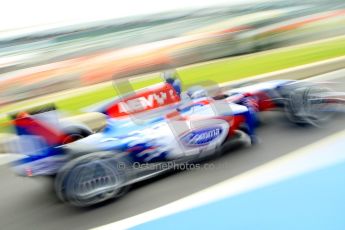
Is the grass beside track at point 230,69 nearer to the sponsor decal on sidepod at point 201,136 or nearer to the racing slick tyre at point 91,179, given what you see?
the sponsor decal on sidepod at point 201,136

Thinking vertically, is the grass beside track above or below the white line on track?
above

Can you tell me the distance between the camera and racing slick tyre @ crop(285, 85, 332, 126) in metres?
2.87

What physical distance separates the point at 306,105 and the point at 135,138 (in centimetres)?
154

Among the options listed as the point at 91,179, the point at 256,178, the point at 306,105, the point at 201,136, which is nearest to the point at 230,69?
the point at 306,105

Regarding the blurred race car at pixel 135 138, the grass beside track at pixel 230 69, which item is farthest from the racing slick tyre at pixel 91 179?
the grass beside track at pixel 230 69

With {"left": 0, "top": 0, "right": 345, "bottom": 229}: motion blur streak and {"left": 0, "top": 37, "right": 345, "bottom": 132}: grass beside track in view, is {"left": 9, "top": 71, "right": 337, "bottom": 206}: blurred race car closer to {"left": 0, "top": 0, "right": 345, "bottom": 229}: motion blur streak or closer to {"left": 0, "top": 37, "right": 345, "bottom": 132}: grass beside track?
{"left": 0, "top": 0, "right": 345, "bottom": 229}: motion blur streak

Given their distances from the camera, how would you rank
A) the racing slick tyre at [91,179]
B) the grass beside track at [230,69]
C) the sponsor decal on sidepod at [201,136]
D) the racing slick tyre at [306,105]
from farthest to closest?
the grass beside track at [230,69] → the racing slick tyre at [306,105] → the sponsor decal on sidepod at [201,136] → the racing slick tyre at [91,179]

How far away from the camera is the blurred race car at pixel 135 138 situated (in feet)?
6.58

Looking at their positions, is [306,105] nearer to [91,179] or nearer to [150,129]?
[150,129]

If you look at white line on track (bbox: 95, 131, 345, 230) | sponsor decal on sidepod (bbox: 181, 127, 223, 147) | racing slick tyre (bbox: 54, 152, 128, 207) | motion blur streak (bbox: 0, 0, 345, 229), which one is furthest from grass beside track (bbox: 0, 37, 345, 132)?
racing slick tyre (bbox: 54, 152, 128, 207)

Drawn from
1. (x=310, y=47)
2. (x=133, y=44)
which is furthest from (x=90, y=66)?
(x=310, y=47)

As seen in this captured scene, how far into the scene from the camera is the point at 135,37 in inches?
237

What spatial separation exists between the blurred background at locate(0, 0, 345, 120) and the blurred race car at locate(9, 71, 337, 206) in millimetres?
1533

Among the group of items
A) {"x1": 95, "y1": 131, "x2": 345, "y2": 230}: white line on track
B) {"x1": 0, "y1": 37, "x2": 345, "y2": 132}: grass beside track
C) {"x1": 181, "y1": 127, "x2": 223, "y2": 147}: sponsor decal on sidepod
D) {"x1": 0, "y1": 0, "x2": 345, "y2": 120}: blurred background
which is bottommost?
{"x1": 95, "y1": 131, "x2": 345, "y2": 230}: white line on track
